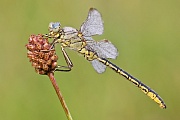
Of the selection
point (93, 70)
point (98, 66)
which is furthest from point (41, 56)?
point (93, 70)

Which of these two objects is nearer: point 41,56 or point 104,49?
point 41,56

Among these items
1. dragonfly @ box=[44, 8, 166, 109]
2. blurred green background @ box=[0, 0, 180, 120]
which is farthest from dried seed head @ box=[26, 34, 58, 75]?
blurred green background @ box=[0, 0, 180, 120]

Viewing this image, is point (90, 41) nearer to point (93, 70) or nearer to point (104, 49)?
point (104, 49)

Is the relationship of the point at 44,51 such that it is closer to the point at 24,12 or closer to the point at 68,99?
the point at 68,99

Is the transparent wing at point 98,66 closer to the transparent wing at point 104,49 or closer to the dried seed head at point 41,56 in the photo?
the transparent wing at point 104,49

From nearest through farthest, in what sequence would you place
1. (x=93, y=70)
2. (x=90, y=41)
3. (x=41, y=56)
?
(x=41, y=56) < (x=90, y=41) < (x=93, y=70)

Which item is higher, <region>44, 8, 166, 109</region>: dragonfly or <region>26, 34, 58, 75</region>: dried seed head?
<region>44, 8, 166, 109</region>: dragonfly

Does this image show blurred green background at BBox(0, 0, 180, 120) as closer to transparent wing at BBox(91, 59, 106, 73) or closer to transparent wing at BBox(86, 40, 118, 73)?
transparent wing at BBox(91, 59, 106, 73)
